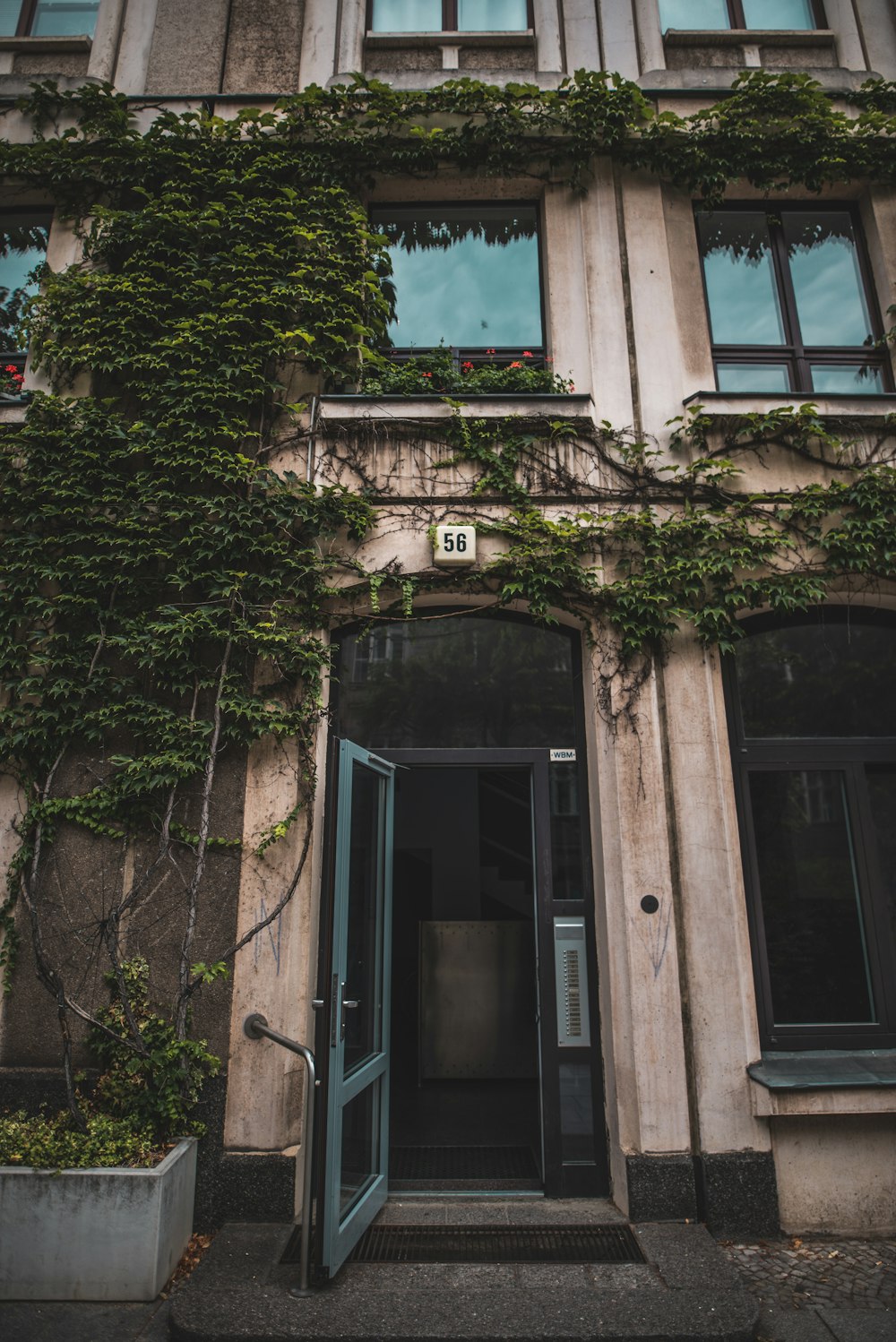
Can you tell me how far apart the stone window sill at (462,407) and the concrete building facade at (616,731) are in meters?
0.02

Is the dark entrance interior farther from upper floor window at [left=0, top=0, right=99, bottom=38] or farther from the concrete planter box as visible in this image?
upper floor window at [left=0, top=0, right=99, bottom=38]

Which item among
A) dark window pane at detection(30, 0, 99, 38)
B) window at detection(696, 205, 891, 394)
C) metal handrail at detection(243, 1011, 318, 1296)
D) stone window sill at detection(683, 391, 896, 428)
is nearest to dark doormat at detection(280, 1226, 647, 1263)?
metal handrail at detection(243, 1011, 318, 1296)

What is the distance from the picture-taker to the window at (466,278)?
6.04 meters

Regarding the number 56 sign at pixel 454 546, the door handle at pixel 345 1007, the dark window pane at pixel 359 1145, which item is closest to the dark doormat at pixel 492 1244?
the dark window pane at pixel 359 1145

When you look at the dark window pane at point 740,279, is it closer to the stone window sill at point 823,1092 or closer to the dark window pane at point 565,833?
the dark window pane at point 565,833

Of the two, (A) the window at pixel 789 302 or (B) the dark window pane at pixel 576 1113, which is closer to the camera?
(B) the dark window pane at pixel 576 1113

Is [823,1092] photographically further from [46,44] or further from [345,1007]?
[46,44]

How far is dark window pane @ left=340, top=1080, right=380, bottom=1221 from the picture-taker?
4.00 meters

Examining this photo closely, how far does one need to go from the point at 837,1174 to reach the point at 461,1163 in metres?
2.36

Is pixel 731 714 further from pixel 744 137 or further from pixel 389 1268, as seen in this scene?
pixel 744 137

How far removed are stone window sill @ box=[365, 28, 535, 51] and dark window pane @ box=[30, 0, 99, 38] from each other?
8.26 feet

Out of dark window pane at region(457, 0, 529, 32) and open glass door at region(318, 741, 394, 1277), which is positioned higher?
dark window pane at region(457, 0, 529, 32)

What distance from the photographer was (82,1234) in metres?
3.65

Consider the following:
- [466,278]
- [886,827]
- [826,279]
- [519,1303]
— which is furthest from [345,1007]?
[826,279]
